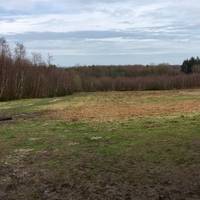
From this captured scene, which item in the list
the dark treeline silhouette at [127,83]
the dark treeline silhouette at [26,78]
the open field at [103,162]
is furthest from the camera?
the dark treeline silhouette at [127,83]

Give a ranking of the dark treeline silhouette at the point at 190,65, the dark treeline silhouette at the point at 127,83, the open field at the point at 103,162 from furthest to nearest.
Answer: the dark treeline silhouette at the point at 190,65 < the dark treeline silhouette at the point at 127,83 < the open field at the point at 103,162

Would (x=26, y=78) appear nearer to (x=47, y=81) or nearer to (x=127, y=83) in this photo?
(x=47, y=81)

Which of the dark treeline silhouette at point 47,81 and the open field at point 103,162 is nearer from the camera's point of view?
the open field at point 103,162

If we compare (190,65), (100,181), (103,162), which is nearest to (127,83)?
(190,65)

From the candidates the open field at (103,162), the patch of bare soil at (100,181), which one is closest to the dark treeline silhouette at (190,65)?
the open field at (103,162)

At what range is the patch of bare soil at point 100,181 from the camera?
7105mm

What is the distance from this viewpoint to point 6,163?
9234 mm

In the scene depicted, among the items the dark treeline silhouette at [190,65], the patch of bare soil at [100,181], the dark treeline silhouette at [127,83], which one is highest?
the dark treeline silhouette at [190,65]

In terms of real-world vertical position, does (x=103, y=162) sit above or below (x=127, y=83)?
below

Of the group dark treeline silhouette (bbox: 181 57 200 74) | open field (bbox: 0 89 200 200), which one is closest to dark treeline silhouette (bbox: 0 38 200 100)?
dark treeline silhouette (bbox: 181 57 200 74)

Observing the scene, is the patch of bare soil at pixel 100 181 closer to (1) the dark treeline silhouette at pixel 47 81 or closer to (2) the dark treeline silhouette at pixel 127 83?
(1) the dark treeline silhouette at pixel 47 81

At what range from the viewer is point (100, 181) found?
25.1ft

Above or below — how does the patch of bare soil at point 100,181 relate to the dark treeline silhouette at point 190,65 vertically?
below

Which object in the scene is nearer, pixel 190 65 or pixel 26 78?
pixel 26 78
